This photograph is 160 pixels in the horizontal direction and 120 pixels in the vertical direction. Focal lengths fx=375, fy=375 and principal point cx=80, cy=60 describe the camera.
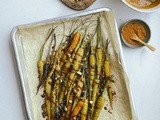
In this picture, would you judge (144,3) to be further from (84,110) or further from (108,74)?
(84,110)

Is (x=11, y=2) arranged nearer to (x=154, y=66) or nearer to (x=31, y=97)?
(x=31, y=97)

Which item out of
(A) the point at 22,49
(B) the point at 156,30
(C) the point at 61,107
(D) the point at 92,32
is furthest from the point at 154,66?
(A) the point at 22,49

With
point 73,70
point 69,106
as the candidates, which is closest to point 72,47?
point 73,70

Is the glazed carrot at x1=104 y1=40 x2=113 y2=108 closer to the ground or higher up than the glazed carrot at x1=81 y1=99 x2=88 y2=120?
higher up

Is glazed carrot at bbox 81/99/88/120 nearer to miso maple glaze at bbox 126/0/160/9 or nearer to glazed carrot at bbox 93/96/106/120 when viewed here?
glazed carrot at bbox 93/96/106/120

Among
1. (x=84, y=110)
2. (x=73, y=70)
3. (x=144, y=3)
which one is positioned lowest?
(x=84, y=110)

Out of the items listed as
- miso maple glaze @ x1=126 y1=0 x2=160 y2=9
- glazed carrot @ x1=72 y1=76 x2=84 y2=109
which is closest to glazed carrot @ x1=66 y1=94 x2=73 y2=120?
glazed carrot @ x1=72 y1=76 x2=84 y2=109

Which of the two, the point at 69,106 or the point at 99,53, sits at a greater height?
the point at 99,53


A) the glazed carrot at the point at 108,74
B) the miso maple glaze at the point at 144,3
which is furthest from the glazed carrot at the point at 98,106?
the miso maple glaze at the point at 144,3

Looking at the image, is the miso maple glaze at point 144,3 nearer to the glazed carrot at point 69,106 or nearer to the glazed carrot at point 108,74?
the glazed carrot at point 108,74
